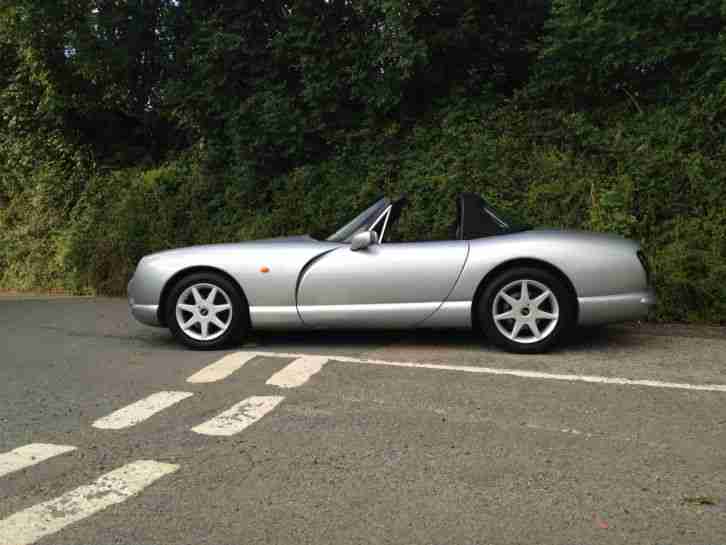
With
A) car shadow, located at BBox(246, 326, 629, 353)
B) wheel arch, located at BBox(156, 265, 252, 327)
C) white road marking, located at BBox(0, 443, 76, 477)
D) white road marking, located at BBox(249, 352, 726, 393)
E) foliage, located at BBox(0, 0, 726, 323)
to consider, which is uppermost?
foliage, located at BBox(0, 0, 726, 323)

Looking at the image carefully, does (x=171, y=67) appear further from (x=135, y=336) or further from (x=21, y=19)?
(x=135, y=336)

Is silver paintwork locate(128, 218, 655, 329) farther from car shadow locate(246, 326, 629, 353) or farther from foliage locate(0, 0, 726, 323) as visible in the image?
foliage locate(0, 0, 726, 323)

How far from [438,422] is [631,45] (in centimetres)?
737

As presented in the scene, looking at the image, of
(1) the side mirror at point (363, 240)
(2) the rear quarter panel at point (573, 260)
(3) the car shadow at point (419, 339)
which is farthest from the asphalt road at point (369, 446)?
(1) the side mirror at point (363, 240)

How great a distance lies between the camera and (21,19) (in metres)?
12.8

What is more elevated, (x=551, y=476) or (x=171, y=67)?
(x=171, y=67)

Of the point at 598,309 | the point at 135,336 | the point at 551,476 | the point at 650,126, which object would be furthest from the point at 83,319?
the point at 650,126

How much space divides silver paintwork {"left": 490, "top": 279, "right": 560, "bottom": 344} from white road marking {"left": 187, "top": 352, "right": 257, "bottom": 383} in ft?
6.52

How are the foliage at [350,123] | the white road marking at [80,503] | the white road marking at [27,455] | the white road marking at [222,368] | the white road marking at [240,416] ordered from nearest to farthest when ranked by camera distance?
the white road marking at [80,503] < the white road marking at [27,455] < the white road marking at [240,416] < the white road marking at [222,368] < the foliage at [350,123]

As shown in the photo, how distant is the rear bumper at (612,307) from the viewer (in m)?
5.76

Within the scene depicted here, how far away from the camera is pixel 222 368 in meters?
5.51

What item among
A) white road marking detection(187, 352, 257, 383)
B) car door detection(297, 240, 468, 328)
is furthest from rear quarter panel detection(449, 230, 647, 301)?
white road marking detection(187, 352, 257, 383)

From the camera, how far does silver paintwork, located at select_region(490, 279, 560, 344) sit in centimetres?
579

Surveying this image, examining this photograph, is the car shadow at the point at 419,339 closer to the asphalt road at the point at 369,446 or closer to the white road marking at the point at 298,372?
the asphalt road at the point at 369,446
